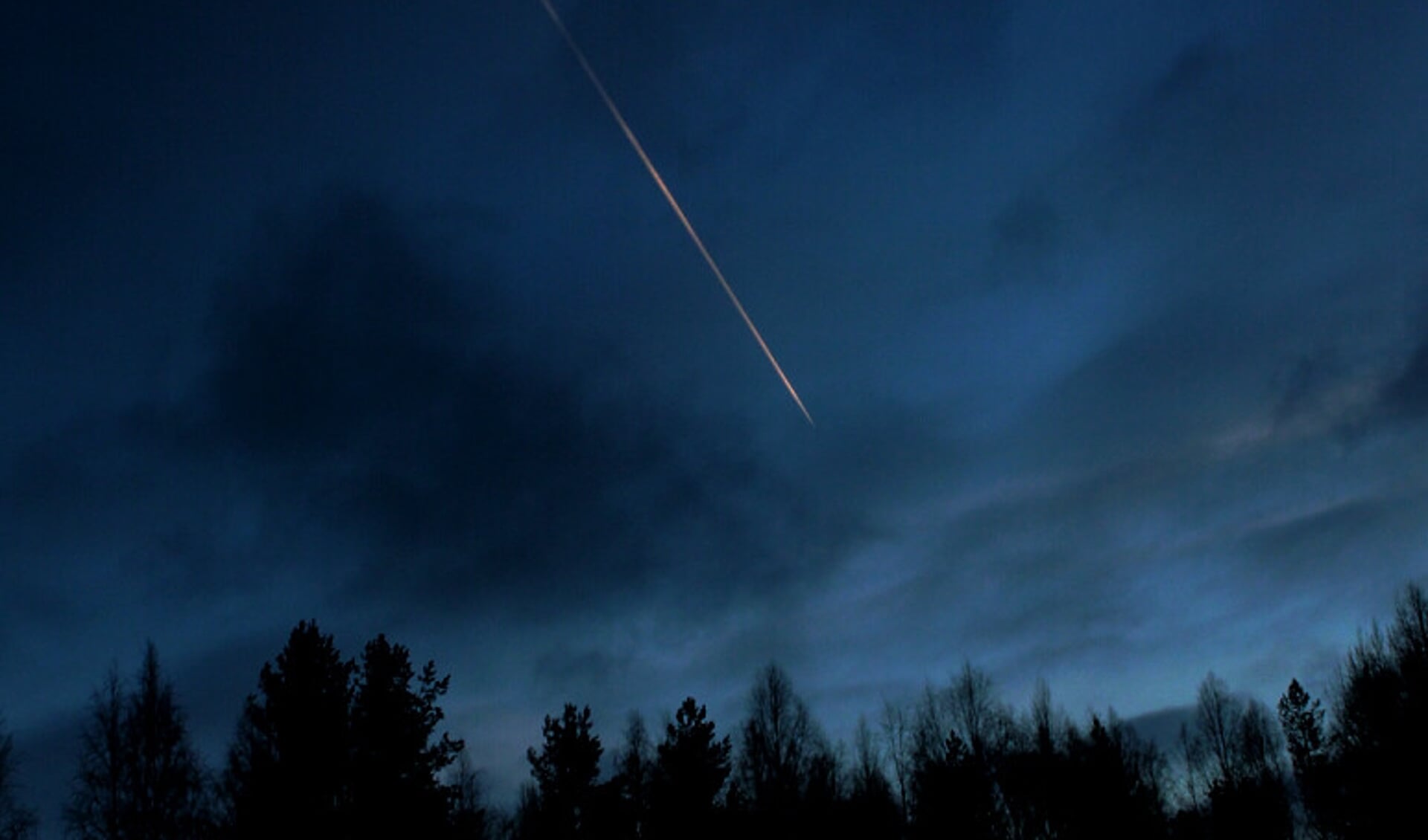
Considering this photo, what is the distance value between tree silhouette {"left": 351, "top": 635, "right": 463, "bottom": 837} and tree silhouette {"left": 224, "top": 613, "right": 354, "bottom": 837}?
80 cm

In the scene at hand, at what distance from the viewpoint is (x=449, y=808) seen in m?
33.9

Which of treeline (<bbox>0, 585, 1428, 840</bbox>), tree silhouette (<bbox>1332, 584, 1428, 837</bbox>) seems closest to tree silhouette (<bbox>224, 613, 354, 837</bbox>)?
treeline (<bbox>0, 585, 1428, 840</bbox>)

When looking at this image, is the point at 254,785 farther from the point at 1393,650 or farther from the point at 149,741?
the point at 1393,650

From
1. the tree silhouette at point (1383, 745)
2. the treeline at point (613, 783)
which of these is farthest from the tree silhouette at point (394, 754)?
the tree silhouette at point (1383, 745)

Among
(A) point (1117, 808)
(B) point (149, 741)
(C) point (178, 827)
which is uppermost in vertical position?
(B) point (149, 741)

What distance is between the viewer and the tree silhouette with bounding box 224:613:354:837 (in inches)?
1175

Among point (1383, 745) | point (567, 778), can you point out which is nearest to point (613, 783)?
point (567, 778)

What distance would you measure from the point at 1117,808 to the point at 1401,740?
19315 mm

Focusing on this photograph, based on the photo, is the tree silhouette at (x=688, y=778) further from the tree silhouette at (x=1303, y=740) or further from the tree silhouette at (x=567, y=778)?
the tree silhouette at (x=1303, y=740)

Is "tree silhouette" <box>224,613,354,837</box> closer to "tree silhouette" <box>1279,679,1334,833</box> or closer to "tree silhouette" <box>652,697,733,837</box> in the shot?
"tree silhouette" <box>652,697,733,837</box>

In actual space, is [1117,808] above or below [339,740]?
below

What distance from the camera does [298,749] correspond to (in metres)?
30.6

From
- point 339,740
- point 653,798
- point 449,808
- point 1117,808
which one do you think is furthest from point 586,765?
point 1117,808

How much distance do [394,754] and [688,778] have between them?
1135 cm
